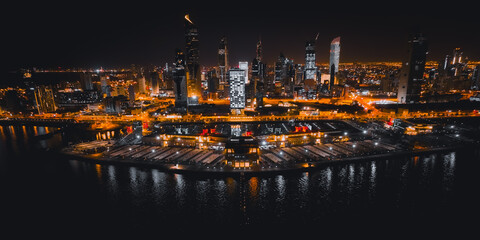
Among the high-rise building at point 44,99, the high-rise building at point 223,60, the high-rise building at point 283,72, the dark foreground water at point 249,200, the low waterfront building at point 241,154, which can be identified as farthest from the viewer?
the high-rise building at point 223,60

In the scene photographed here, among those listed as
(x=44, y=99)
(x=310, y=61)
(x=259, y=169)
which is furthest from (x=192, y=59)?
(x=259, y=169)

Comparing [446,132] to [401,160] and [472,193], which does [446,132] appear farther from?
[472,193]

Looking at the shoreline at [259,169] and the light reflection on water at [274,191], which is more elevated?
the shoreline at [259,169]

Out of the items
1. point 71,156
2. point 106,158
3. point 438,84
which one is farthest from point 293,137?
point 438,84

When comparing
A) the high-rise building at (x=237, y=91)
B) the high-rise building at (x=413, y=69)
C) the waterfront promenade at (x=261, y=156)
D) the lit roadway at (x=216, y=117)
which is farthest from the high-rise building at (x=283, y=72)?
the waterfront promenade at (x=261, y=156)

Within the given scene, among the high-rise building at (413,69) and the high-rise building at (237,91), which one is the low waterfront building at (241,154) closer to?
the high-rise building at (237,91)

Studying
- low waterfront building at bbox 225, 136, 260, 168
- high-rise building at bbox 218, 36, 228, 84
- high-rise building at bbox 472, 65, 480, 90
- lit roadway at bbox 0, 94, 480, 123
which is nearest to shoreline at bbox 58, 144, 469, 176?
low waterfront building at bbox 225, 136, 260, 168

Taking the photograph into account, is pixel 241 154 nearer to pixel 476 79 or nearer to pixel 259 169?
pixel 259 169
